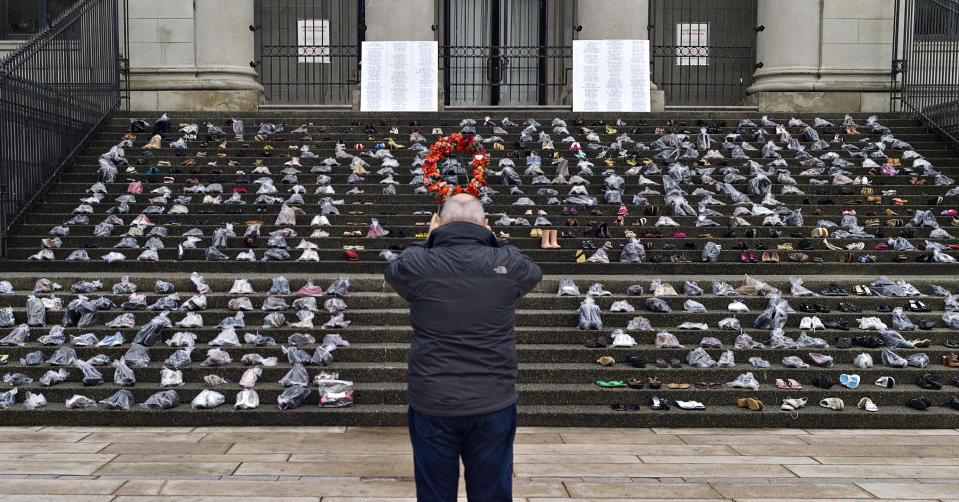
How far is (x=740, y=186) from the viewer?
1392 centimetres

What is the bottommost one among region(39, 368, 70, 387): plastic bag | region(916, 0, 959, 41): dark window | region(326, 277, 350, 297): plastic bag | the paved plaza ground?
the paved plaza ground

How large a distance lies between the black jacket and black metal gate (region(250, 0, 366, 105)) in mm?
19384

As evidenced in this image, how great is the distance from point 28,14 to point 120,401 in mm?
17259

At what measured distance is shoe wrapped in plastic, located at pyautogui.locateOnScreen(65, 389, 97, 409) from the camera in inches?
324

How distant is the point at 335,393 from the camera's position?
8.42m

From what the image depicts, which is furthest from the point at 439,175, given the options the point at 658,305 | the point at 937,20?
the point at 937,20

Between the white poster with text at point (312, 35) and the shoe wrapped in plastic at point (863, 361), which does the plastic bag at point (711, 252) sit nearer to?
the shoe wrapped in plastic at point (863, 361)

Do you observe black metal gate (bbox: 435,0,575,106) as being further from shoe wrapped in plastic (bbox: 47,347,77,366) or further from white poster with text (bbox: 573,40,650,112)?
shoe wrapped in plastic (bbox: 47,347,77,366)

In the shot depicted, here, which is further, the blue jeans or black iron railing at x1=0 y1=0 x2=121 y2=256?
black iron railing at x1=0 y1=0 x2=121 y2=256

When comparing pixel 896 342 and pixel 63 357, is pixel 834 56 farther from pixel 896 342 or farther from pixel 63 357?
pixel 63 357

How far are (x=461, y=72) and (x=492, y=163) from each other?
378 inches

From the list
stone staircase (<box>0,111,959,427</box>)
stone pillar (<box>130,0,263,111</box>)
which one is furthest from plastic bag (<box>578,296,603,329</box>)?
stone pillar (<box>130,0,263,111</box>)

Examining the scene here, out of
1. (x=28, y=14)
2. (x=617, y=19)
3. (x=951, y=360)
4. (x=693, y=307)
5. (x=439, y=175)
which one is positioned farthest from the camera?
(x=28, y=14)

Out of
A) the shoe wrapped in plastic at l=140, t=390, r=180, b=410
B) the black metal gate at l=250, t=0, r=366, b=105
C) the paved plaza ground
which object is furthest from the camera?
the black metal gate at l=250, t=0, r=366, b=105
